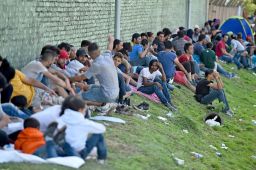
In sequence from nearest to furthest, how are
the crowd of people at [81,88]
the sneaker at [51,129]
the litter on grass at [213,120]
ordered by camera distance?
the sneaker at [51,129]
the crowd of people at [81,88]
the litter on grass at [213,120]

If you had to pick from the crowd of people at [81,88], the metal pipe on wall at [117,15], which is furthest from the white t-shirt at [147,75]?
the metal pipe on wall at [117,15]

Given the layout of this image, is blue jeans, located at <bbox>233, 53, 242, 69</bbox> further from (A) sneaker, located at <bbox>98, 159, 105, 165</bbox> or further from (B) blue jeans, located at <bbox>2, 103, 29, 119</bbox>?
(A) sneaker, located at <bbox>98, 159, 105, 165</bbox>

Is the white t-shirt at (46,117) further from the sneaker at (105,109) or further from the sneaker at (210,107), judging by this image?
the sneaker at (210,107)

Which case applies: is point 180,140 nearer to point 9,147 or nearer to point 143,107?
point 143,107

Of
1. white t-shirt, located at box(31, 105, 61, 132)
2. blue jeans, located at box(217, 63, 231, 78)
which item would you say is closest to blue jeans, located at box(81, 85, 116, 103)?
white t-shirt, located at box(31, 105, 61, 132)

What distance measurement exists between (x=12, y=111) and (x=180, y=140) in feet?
14.8

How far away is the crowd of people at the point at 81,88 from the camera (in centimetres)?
1035

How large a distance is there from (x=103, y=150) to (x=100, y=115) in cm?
333

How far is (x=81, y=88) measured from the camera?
14656 mm

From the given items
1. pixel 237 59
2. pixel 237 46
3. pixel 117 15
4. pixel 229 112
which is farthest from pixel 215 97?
pixel 237 46

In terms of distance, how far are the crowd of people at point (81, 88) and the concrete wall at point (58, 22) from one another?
0.69 metres

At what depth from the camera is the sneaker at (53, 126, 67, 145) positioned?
10203 millimetres

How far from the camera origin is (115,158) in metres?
11.4

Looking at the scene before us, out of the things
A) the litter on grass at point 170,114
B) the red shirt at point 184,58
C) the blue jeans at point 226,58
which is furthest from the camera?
the blue jeans at point 226,58
